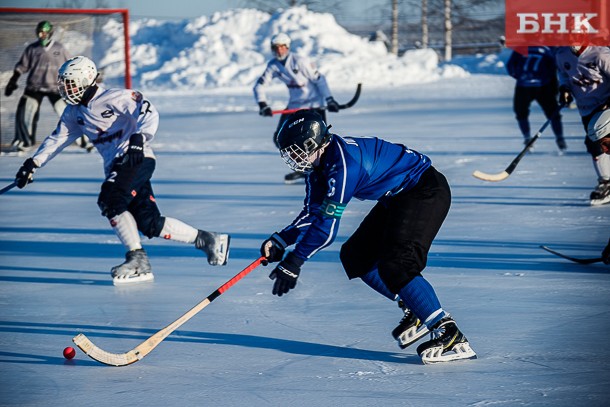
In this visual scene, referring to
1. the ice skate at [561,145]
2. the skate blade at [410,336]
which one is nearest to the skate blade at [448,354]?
the skate blade at [410,336]

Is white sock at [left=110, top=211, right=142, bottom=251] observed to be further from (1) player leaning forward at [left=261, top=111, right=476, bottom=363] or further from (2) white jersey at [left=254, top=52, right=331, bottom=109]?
(2) white jersey at [left=254, top=52, right=331, bottom=109]

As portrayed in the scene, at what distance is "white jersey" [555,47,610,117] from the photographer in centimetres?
626

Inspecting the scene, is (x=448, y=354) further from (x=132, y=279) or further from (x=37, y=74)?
(x=37, y=74)

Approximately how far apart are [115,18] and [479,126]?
198 inches

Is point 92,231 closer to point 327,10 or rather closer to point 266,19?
point 266,19

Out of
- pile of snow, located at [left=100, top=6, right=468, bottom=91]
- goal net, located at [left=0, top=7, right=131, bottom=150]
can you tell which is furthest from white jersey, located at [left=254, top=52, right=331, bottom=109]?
pile of snow, located at [left=100, top=6, right=468, bottom=91]

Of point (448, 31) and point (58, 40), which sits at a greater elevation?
point (58, 40)

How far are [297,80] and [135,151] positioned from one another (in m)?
4.09

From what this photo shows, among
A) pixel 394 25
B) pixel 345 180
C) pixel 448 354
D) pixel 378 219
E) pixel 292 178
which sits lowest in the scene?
pixel 394 25

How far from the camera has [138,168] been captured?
484cm

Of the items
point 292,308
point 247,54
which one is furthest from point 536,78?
point 247,54

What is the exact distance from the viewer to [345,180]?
3.16 m

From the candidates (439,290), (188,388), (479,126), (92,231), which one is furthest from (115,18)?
(188,388)

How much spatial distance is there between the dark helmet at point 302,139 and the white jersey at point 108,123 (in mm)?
1796
